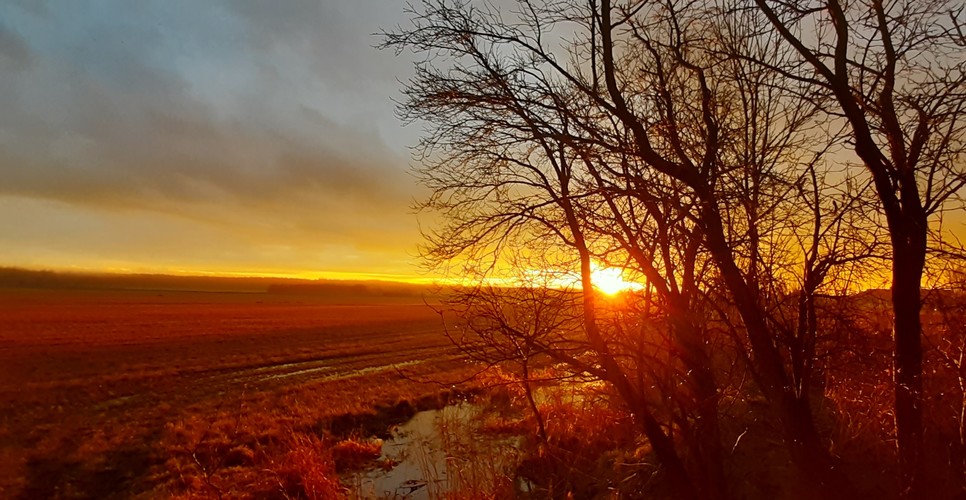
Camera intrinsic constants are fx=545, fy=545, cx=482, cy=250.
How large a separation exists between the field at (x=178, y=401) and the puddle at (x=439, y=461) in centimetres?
169

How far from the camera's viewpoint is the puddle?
10711mm

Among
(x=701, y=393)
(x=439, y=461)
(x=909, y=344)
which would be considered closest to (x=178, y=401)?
(x=439, y=461)

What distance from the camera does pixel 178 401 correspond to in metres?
20.2

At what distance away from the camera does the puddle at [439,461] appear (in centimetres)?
1071

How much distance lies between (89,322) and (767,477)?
60.5m

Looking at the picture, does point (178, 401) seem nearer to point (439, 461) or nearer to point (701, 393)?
point (439, 461)

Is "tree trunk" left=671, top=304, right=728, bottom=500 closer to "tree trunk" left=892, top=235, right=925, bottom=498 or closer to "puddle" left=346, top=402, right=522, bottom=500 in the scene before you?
"tree trunk" left=892, top=235, right=925, bottom=498

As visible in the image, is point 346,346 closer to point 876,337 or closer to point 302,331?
point 302,331

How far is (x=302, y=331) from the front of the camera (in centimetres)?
4847

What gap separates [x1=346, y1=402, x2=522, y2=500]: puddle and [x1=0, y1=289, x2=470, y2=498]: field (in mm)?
1691

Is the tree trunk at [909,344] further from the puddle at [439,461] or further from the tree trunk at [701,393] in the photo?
the puddle at [439,461]

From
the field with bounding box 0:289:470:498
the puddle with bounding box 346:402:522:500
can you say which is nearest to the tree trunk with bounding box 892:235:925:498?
the field with bounding box 0:289:470:498

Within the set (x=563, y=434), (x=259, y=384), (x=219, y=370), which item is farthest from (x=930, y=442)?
(x=219, y=370)

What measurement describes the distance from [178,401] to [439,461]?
12.6 m
